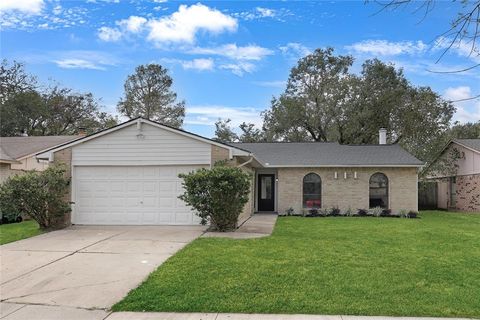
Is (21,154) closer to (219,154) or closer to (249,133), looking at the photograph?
(219,154)

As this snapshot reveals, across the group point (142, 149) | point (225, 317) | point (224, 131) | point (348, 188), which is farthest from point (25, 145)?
point (225, 317)

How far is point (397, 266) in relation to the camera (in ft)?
25.0

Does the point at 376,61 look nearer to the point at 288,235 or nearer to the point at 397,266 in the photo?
the point at 288,235

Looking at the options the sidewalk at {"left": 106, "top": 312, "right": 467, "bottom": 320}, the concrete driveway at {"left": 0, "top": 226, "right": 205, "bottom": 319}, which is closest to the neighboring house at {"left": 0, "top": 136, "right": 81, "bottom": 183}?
the concrete driveway at {"left": 0, "top": 226, "right": 205, "bottom": 319}

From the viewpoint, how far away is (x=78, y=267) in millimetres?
7672

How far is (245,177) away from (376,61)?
75.7ft

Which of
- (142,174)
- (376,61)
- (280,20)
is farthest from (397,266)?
(376,61)

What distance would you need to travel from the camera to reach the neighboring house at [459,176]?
75.3 feet

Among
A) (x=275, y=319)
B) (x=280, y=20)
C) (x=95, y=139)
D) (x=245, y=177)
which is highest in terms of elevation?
(x=280, y=20)

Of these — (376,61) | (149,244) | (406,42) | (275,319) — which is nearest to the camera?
(275,319)

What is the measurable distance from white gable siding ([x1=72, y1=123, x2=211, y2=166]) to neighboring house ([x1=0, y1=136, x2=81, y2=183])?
2.67 m

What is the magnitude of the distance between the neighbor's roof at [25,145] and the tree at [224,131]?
15.8 metres

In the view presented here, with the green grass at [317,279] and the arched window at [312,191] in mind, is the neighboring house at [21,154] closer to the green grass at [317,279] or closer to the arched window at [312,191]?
the green grass at [317,279]

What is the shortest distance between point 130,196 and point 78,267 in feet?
21.4
